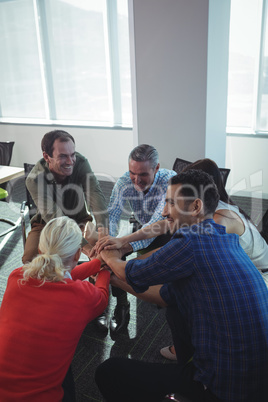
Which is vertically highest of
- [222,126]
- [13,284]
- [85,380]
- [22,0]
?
[22,0]

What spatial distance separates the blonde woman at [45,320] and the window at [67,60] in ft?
14.7

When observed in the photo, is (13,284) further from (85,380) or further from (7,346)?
(85,380)

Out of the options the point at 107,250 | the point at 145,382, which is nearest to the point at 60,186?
the point at 107,250

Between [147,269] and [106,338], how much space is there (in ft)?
4.03

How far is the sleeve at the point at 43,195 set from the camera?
2.53 m

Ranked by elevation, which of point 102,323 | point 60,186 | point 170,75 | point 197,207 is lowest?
point 102,323

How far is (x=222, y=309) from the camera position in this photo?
124 centimetres

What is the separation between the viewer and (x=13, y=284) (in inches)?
55.9

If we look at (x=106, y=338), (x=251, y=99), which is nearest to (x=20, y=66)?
(x=251, y=99)

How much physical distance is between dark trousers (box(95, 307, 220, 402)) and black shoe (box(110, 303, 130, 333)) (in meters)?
0.99

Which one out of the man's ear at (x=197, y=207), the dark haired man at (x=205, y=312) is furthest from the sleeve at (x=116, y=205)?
the man's ear at (x=197, y=207)

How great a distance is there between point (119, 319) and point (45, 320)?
1.22 m

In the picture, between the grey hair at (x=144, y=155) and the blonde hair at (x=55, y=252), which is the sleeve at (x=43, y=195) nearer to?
the grey hair at (x=144, y=155)

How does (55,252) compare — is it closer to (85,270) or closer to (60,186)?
(85,270)
